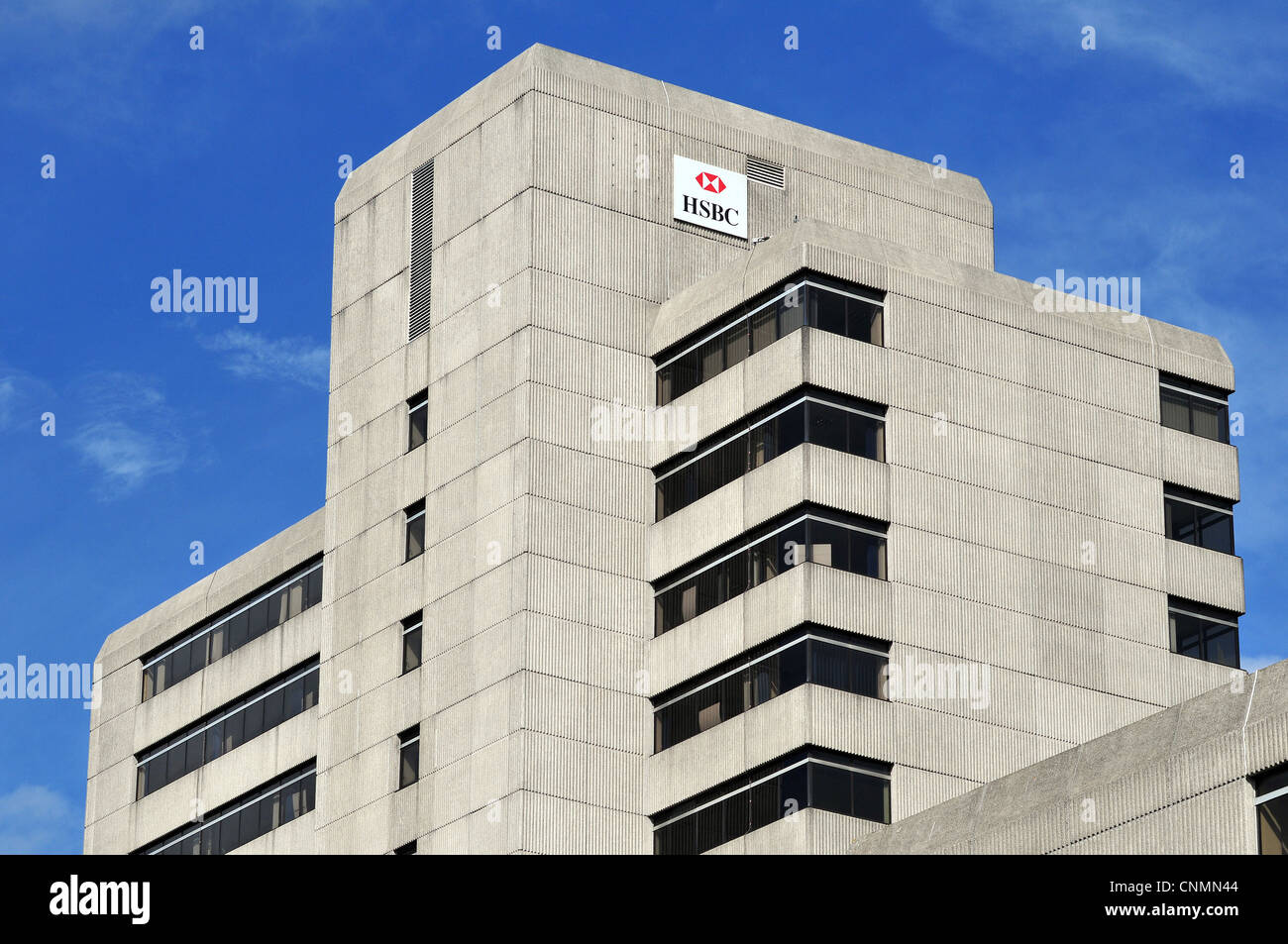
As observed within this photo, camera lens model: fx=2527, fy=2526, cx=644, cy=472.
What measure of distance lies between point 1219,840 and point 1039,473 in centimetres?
2653

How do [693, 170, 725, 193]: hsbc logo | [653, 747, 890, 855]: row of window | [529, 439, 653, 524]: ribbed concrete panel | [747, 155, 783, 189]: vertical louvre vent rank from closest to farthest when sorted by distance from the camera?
[653, 747, 890, 855]: row of window
[529, 439, 653, 524]: ribbed concrete panel
[693, 170, 725, 193]: hsbc logo
[747, 155, 783, 189]: vertical louvre vent

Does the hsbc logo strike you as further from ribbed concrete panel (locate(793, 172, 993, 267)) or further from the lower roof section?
the lower roof section

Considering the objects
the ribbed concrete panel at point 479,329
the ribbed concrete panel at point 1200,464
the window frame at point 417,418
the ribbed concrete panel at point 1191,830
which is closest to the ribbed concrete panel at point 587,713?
the ribbed concrete panel at point 479,329

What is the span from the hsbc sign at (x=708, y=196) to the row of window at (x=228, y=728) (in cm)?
2076

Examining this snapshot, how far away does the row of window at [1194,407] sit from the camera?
260 ft

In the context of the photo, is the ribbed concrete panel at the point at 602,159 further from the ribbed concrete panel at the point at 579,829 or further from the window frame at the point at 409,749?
the ribbed concrete panel at the point at 579,829

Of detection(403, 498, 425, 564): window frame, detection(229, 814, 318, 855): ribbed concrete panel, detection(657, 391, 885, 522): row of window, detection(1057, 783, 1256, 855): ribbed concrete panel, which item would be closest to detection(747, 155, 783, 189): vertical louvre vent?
detection(657, 391, 885, 522): row of window

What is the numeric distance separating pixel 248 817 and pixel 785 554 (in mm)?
26618

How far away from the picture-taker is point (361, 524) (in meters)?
80.9

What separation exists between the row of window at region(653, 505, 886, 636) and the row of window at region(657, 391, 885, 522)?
2025mm

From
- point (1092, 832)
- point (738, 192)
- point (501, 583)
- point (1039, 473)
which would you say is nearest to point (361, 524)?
point (501, 583)

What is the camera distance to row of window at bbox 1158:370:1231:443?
260 feet
